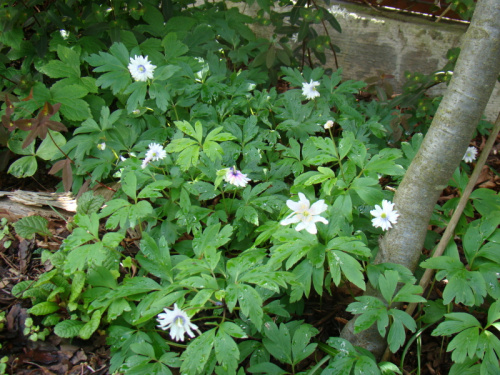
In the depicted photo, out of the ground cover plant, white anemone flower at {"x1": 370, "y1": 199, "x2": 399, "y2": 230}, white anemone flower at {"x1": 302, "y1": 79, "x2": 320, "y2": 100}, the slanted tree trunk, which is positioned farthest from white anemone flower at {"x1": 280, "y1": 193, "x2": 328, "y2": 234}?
white anemone flower at {"x1": 302, "y1": 79, "x2": 320, "y2": 100}

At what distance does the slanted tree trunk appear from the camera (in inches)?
59.3

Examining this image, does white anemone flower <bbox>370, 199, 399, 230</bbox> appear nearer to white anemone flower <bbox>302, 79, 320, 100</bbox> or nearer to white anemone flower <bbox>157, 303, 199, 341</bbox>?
white anemone flower <bbox>157, 303, 199, 341</bbox>

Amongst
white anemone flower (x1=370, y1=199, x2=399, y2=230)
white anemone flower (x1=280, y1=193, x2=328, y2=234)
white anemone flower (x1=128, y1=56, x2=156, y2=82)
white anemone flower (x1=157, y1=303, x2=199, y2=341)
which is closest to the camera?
white anemone flower (x1=157, y1=303, x2=199, y2=341)

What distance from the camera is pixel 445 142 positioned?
1600mm

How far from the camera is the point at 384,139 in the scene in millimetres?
2664

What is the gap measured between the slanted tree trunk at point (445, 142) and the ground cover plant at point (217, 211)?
0.26 feet

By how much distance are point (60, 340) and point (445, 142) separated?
1.84 metres

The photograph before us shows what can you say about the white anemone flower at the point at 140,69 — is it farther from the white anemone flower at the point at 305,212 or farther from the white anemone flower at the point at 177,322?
the white anemone flower at the point at 177,322

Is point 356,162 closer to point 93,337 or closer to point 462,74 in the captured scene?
point 462,74

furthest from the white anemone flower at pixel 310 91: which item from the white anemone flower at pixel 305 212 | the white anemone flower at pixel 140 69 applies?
the white anemone flower at pixel 305 212

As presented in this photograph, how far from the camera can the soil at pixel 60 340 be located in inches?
69.9

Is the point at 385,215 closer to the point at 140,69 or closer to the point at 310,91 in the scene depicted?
the point at 310,91

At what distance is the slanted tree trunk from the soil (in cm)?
16

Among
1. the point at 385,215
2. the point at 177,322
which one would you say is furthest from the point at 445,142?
the point at 177,322
